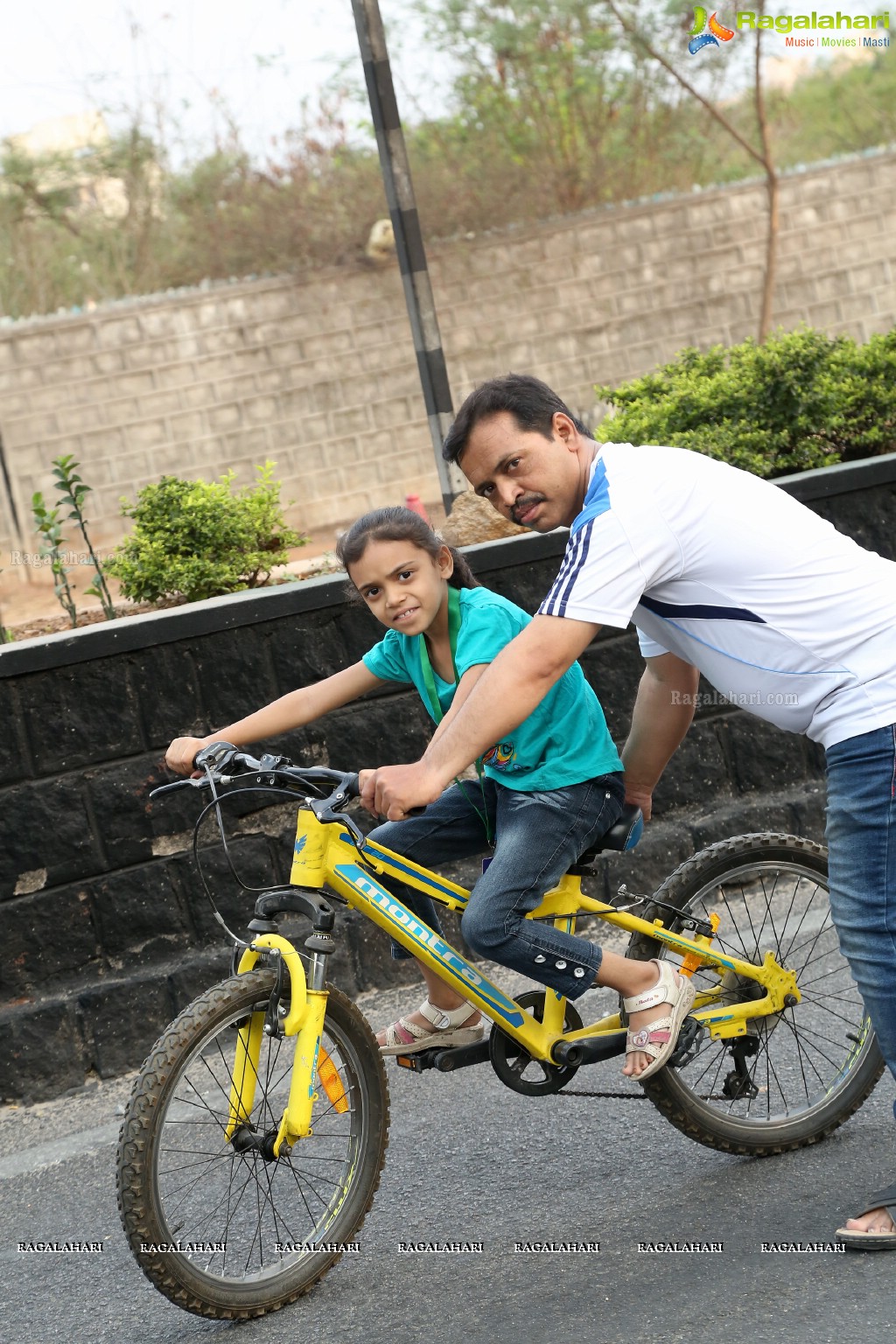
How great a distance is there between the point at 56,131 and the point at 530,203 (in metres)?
5.41

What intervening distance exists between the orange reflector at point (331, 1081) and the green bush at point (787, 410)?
3647mm

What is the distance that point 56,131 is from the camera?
1594cm

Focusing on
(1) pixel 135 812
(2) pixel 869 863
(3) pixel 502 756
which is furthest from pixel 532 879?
(1) pixel 135 812

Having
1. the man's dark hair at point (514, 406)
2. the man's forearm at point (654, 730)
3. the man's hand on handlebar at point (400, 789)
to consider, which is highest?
the man's dark hair at point (514, 406)

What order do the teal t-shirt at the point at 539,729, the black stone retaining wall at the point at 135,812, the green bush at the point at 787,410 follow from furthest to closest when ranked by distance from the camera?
the green bush at the point at 787,410 < the black stone retaining wall at the point at 135,812 < the teal t-shirt at the point at 539,729

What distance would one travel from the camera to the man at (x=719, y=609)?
2.83 meters

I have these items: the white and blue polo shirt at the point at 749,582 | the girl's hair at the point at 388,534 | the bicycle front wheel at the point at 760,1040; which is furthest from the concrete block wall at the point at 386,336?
the white and blue polo shirt at the point at 749,582

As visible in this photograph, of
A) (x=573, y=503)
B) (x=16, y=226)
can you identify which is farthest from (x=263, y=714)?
(x=16, y=226)

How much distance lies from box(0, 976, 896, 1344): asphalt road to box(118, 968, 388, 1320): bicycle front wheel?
12 centimetres

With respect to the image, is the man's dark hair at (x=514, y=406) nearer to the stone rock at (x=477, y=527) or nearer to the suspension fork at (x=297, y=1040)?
the suspension fork at (x=297, y=1040)

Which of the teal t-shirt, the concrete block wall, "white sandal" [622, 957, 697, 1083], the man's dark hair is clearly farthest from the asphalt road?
the concrete block wall

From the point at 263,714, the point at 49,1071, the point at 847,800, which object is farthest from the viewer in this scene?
the point at 49,1071

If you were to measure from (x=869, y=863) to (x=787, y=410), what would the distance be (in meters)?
3.70

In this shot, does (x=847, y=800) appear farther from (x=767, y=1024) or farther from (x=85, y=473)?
(x=85, y=473)
